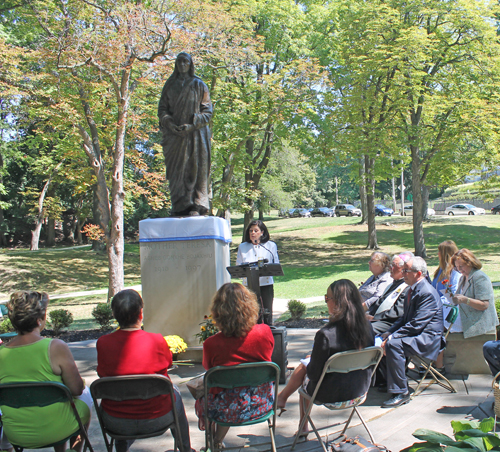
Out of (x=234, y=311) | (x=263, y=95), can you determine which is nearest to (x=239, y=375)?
(x=234, y=311)

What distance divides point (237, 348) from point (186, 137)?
389cm

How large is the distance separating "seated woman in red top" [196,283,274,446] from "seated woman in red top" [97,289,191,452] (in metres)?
0.30

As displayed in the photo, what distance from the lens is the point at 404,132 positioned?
763 inches

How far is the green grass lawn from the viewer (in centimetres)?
1753

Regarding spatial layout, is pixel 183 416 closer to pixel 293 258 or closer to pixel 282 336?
pixel 282 336

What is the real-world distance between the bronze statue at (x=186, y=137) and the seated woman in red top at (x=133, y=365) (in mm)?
3230

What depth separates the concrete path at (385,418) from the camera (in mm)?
3797

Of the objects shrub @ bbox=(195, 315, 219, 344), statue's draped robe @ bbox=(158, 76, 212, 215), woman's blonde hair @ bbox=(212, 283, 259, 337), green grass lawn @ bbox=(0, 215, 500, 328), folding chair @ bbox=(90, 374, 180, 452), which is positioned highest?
statue's draped robe @ bbox=(158, 76, 212, 215)

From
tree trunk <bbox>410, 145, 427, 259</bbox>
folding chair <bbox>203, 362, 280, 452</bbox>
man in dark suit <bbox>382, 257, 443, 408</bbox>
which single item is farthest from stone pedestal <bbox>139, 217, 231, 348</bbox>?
tree trunk <bbox>410, 145, 427, 259</bbox>

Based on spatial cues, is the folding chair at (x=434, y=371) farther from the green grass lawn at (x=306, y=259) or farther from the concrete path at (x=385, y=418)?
the green grass lawn at (x=306, y=259)

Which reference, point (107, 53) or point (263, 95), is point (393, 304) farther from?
point (263, 95)

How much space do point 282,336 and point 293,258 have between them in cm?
2105

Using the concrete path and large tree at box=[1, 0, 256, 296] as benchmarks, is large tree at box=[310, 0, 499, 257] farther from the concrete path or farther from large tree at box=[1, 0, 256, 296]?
the concrete path

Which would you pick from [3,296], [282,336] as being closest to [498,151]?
[282,336]
